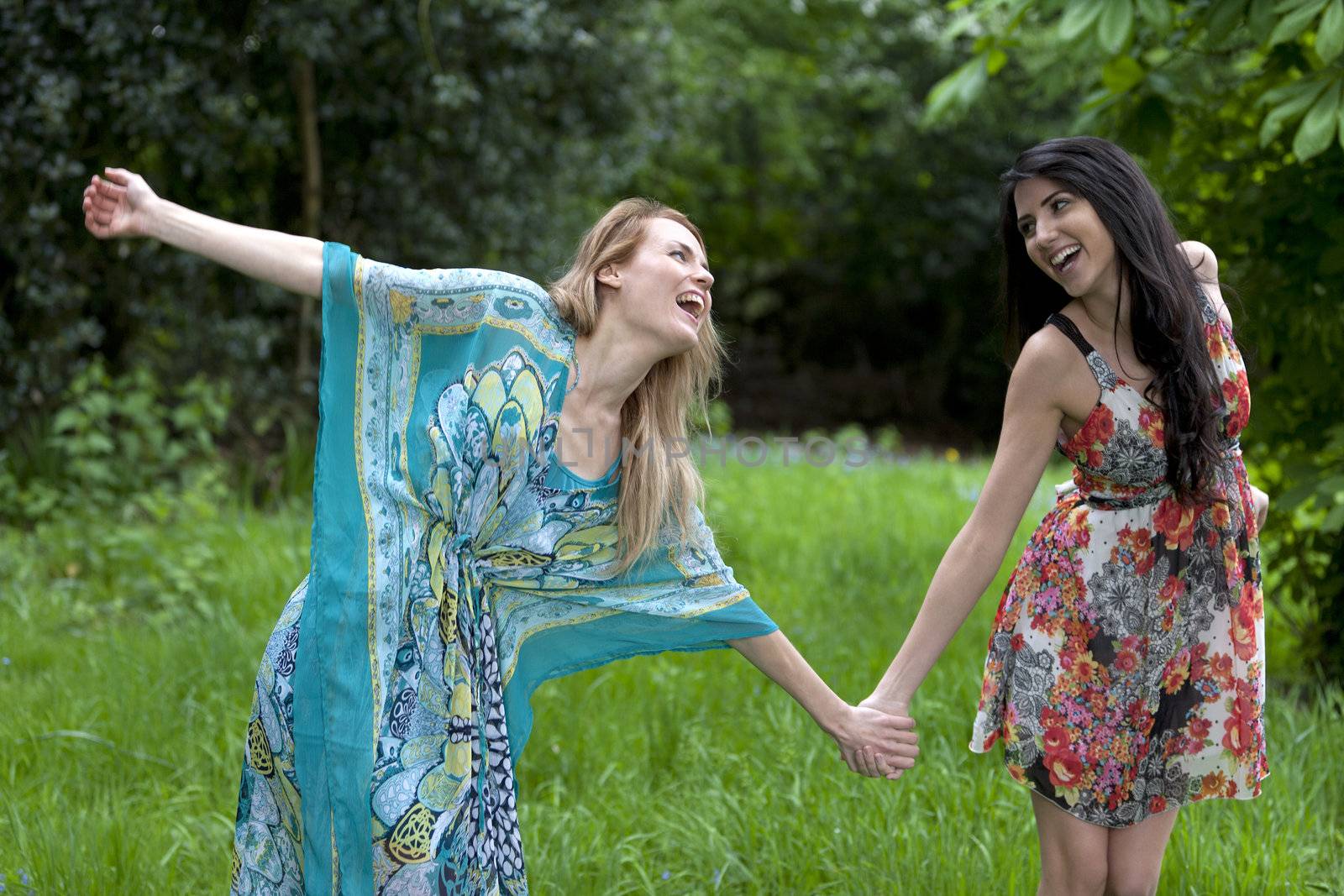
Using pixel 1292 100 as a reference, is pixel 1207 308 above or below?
below

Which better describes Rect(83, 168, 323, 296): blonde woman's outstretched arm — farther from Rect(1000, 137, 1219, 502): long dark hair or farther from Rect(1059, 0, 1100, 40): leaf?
Rect(1059, 0, 1100, 40): leaf

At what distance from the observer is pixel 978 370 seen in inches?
567

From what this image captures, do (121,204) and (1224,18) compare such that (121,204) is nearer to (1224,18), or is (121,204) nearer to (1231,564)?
(1231,564)

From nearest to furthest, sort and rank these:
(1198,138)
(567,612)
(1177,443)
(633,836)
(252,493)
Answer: (1177,443) < (567,612) < (633,836) < (1198,138) < (252,493)

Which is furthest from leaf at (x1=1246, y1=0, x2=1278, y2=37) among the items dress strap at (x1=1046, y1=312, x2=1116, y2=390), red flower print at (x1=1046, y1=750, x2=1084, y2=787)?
red flower print at (x1=1046, y1=750, x2=1084, y2=787)

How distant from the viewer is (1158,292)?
2.25 metres

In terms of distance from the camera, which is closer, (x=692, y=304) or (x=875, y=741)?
(x=692, y=304)

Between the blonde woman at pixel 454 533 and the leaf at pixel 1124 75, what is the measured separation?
6.30 feet

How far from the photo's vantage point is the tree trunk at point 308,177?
6.94m

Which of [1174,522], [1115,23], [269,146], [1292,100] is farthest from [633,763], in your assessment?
[269,146]

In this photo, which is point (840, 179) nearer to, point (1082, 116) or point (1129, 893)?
point (1082, 116)

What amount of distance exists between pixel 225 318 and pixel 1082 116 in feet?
16.3

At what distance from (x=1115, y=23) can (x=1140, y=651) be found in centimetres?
162

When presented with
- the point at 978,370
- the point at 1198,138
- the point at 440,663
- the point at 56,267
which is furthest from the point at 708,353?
the point at 978,370
